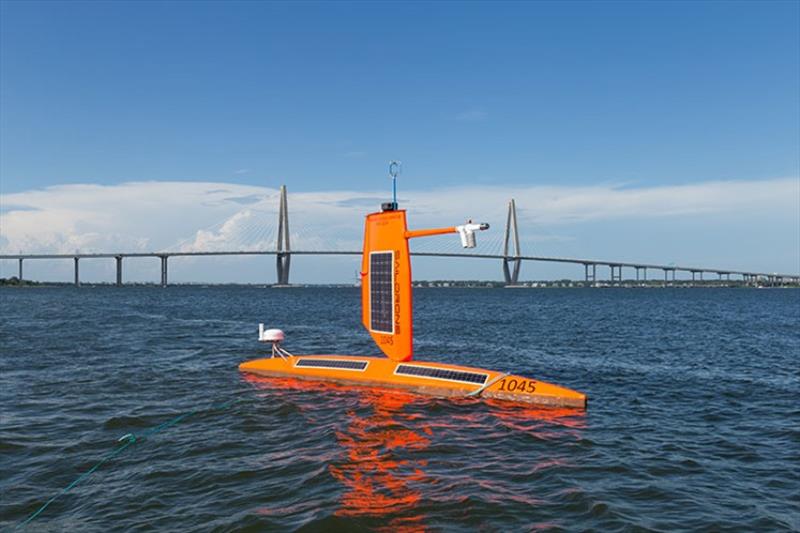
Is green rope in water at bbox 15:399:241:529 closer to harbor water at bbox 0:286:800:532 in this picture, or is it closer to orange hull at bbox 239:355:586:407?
harbor water at bbox 0:286:800:532

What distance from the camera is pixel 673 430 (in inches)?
582

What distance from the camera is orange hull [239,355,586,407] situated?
55.0 feet

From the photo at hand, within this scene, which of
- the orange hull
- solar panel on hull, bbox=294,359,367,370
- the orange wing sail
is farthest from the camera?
solar panel on hull, bbox=294,359,367,370

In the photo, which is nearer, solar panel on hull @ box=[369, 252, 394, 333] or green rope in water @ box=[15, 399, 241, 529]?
green rope in water @ box=[15, 399, 241, 529]

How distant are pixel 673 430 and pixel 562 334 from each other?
2653 centimetres

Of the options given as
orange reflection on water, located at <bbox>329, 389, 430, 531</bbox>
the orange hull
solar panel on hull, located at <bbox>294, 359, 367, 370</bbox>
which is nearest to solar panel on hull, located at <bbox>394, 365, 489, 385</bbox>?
the orange hull

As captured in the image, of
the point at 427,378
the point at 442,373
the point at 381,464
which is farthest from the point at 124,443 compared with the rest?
the point at 442,373

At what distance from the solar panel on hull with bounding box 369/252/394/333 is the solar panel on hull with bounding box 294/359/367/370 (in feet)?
4.50

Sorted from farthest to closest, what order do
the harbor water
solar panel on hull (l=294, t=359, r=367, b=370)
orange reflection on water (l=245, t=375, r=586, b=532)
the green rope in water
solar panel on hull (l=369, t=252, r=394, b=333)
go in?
solar panel on hull (l=294, t=359, r=367, b=370), solar panel on hull (l=369, t=252, r=394, b=333), orange reflection on water (l=245, t=375, r=586, b=532), the green rope in water, the harbor water

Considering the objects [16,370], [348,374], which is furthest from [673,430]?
[16,370]

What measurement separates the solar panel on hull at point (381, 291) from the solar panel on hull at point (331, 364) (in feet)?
4.50

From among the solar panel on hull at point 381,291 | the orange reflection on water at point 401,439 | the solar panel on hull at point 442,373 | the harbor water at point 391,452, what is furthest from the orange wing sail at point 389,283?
the harbor water at point 391,452

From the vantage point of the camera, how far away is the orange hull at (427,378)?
1677cm

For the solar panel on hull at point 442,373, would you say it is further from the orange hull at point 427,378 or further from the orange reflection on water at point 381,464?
the orange reflection on water at point 381,464
